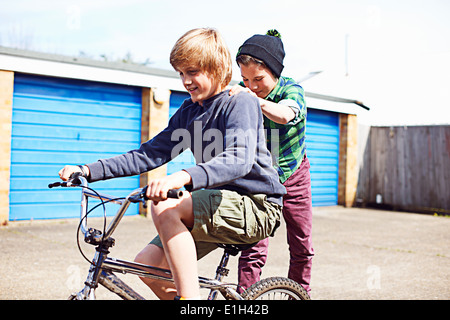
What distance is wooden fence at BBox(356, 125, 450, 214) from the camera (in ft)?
42.7

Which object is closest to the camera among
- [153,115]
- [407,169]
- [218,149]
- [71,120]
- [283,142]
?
[218,149]

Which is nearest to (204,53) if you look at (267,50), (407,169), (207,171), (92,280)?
(207,171)

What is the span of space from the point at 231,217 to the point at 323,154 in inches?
454

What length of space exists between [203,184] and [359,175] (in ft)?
42.2

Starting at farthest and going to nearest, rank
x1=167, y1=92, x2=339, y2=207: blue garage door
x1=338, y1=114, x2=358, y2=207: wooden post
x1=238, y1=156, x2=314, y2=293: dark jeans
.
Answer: x1=338, y1=114, x2=358, y2=207: wooden post < x1=167, y1=92, x2=339, y2=207: blue garage door < x1=238, y1=156, x2=314, y2=293: dark jeans

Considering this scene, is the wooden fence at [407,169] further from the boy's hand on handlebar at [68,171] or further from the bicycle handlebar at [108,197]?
the bicycle handlebar at [108,197]

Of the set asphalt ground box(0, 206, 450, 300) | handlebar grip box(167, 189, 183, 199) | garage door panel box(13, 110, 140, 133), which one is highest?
garage door panel box(13, 110, 140, 133)

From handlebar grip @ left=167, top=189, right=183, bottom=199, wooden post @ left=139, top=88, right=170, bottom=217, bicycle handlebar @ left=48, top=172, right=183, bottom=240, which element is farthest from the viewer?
wooden post @ left=139, top=88, right=170, bottom=217

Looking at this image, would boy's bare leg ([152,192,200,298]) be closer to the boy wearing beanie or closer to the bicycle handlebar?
the bicycle handlebar

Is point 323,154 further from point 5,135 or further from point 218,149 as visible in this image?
point 218,149

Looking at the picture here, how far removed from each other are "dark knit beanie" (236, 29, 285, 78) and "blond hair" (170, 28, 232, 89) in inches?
29.2

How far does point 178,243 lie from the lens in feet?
6.90

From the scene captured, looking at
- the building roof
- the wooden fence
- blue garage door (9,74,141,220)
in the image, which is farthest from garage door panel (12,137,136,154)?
the wooden fence

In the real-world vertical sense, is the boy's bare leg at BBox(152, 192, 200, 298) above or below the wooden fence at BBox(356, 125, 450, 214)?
below
